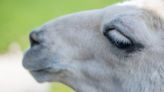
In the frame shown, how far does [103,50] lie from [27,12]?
20.7 feet

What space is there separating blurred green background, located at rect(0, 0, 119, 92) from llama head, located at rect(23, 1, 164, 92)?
4.85 metres

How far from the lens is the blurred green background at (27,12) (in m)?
7.82

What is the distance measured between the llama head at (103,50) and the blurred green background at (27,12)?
15.9 feet

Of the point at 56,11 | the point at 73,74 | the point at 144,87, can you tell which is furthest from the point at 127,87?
the point at 56,11

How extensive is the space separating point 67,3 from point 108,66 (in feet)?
21.4

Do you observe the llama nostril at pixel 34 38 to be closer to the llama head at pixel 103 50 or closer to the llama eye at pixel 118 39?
the llama head at pixel 103 50

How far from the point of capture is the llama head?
2.37 metres

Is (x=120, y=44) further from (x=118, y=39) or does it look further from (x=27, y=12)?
(x=27, y=12)

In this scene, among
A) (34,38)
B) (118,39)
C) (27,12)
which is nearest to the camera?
(118,39)

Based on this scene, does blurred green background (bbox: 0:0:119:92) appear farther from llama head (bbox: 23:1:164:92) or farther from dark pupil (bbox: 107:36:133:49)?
dark pupil (bbox: 107:36:133:49)

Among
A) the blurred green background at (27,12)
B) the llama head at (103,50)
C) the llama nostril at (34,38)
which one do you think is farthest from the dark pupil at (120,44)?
the blurred green background at (27,12)

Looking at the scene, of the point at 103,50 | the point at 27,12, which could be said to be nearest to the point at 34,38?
the point at 103,50

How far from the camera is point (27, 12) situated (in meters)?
8.67

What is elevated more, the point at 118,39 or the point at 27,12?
the point at 27,12
